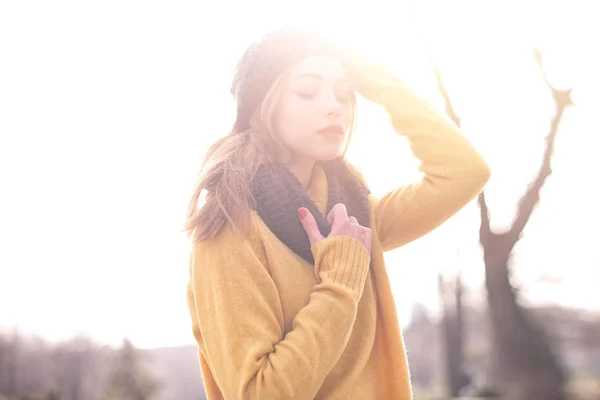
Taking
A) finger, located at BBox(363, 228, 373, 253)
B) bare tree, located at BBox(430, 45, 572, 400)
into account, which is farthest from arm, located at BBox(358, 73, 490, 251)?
bare tree, located at BBox(430, 45, 572, 400)

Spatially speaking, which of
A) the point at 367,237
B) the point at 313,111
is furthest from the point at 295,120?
the point at 367,237

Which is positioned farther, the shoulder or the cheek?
the cheek

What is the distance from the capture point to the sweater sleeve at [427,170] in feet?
5.15

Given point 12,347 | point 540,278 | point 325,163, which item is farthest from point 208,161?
point 12,347

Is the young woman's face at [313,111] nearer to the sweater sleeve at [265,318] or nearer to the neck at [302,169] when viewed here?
the neck at [302,169]

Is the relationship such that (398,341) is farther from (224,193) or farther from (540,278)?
(540,278)

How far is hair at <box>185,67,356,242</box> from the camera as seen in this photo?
1355mm

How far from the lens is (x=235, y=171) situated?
1.41 m

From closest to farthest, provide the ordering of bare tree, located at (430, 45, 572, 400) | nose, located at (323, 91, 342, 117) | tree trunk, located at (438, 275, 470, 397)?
nose, located at (323, 91, 342, 117) < bare tree, located at (430, 45, 572, 400) < tree trunk, located at (438, 275, 470, 397)

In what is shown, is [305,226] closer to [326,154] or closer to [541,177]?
[326,154]

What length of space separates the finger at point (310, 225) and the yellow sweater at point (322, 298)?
0.09ft

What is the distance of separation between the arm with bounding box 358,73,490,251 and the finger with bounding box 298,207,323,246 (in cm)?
30

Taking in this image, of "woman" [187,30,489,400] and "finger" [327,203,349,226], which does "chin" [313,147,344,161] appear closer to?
"woman" [187,30,489,400]

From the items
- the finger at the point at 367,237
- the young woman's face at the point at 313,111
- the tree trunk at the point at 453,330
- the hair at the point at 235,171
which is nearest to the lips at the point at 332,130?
the young woman's face at the point at 313,111
